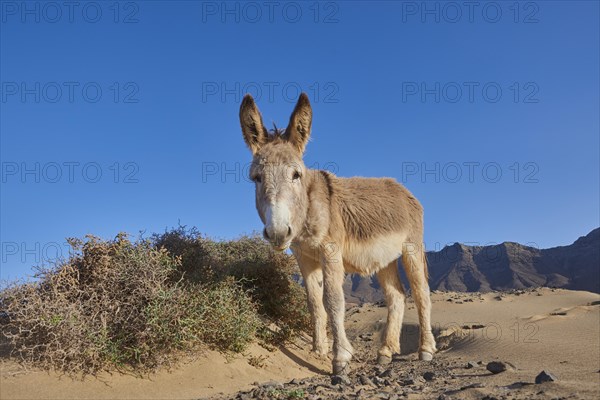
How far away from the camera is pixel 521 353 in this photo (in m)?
8.05

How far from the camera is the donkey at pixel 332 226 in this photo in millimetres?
6250

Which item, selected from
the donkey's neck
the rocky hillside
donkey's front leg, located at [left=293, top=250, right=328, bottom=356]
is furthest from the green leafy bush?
the rocky hillside

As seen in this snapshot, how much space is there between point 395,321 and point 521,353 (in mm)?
2299

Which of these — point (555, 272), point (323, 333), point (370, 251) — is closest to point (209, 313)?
point (323, 333)

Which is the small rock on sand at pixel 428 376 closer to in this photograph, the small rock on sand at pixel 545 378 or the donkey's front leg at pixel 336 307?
the donkey's front leg at pixel 336 307

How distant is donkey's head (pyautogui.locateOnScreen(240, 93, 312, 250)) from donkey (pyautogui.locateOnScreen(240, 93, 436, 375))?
0.01 m

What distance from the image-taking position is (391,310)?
28.7 feet

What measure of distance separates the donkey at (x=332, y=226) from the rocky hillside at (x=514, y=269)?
118 feet

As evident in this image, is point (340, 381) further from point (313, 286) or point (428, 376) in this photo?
point (313, 286)

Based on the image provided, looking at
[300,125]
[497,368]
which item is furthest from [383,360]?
[300,125]

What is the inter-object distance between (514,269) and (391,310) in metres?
44.1

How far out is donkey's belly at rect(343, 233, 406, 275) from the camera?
762 centimetres

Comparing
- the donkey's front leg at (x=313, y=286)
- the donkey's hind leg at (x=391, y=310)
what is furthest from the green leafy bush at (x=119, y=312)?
the donkey's hind leg at (x=391, y=310)

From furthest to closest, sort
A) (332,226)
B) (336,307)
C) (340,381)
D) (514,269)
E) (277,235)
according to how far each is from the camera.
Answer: (514,269) → (332,226) → (336,307) → (277,235) → (340,381)
